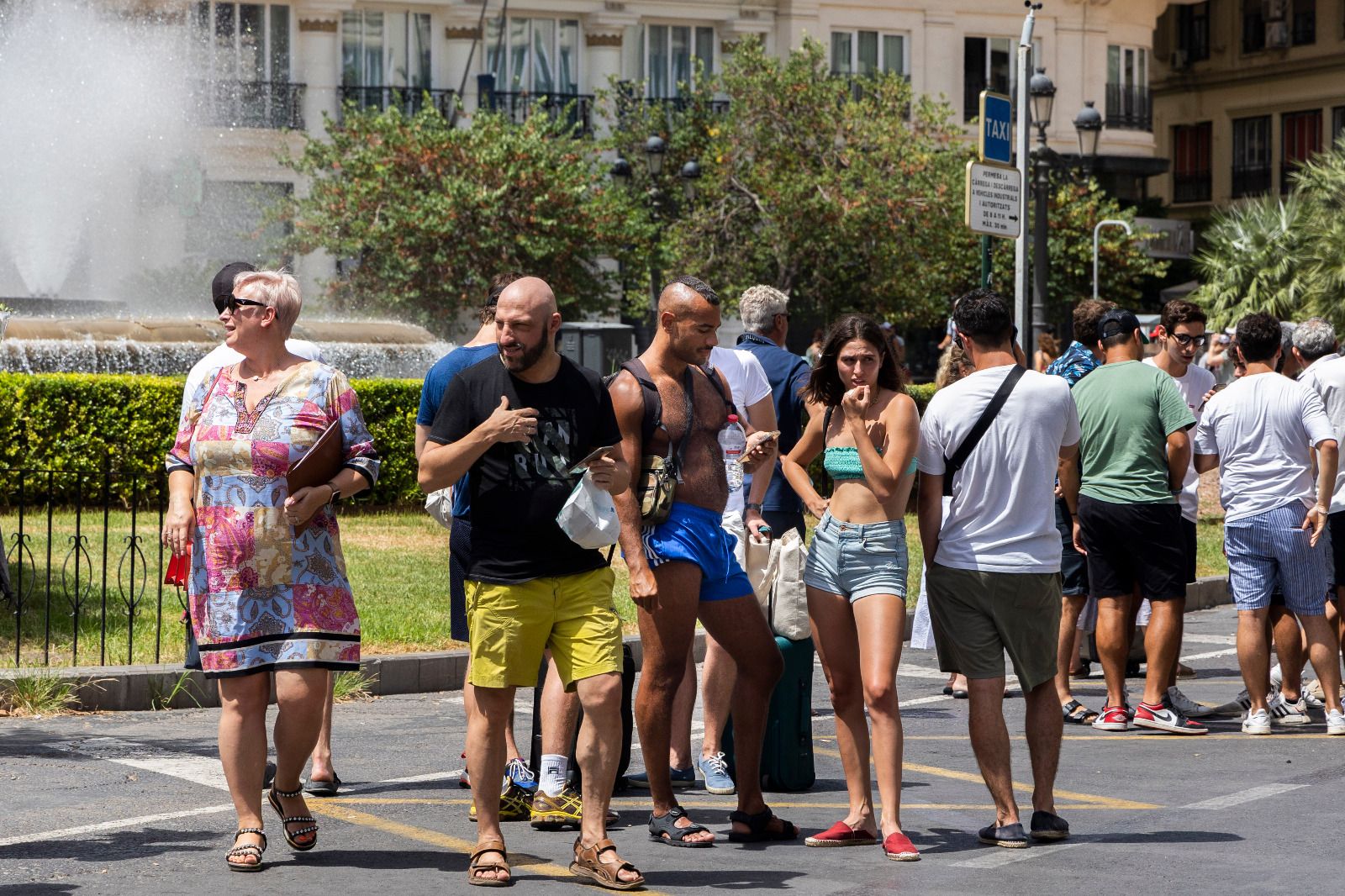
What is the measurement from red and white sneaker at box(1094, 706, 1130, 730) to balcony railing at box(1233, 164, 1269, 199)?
49.7 m

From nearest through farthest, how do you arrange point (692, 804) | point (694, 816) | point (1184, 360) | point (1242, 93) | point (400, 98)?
point (694, 816), point (692, 804), point (1184, 360), point (400, 98), point (1242, 93)

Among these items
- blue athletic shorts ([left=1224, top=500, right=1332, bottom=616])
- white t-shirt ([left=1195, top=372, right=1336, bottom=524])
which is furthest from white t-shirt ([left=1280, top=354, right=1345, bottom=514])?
blue athletic shorts ([left=1224, top=500, right=1332, bottom=616])

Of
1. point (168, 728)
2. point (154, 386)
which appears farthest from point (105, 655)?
point (154, 386)

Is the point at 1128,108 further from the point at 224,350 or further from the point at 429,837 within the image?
the point at 429,837

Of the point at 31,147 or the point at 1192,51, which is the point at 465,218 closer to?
the point at 31,147

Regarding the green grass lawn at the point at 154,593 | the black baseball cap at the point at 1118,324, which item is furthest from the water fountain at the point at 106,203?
the black baseball cap at the point at 1118,324

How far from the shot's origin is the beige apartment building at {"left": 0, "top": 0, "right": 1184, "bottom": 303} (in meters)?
37.9

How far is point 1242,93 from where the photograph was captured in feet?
189

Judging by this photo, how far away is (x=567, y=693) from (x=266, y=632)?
122cm

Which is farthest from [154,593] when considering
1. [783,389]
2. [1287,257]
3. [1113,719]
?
[1287,257]

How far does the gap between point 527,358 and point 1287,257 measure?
119ft

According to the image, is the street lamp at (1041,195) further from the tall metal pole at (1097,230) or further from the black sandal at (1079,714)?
the tall metal pole at (1097,230)

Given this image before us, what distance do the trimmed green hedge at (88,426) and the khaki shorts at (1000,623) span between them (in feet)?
34.5

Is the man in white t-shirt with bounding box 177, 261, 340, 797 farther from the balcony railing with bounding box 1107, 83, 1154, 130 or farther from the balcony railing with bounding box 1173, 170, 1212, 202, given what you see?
the balcony railing with bounding box 1173, 170, 1212, 202
